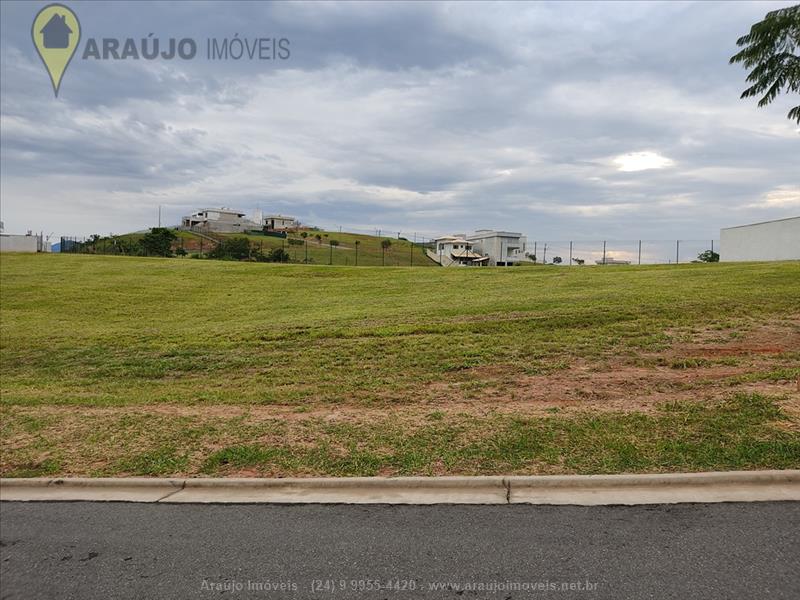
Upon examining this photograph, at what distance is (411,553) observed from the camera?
13.8ft

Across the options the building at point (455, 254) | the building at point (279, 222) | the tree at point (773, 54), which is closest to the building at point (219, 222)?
the building at point (279, 222)

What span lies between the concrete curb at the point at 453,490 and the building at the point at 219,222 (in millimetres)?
107225

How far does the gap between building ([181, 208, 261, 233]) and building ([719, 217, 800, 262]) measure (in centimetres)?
9140

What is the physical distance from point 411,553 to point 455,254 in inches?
3028

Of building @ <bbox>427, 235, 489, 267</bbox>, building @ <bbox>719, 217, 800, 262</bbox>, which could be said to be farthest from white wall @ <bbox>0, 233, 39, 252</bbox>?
building @ <bbox>719, 217, 800, 262</bbox>

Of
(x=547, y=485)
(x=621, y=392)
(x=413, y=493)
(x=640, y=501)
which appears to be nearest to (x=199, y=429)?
(x=413, y=493)

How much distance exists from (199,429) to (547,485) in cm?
470

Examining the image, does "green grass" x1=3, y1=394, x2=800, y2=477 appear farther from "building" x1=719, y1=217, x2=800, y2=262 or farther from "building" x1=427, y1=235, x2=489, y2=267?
"building" x1=427, y1=235, x2=489, y2=267

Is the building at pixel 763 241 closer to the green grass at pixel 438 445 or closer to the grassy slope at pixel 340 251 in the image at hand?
the green grass at pixel 438 445

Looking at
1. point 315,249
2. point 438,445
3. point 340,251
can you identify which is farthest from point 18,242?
point 438,445

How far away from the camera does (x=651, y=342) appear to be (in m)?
10.5

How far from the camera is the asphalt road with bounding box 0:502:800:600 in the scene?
3.76 m

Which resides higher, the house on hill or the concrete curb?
the house on hill

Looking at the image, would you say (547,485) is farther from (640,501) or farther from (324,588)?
(324,588)
